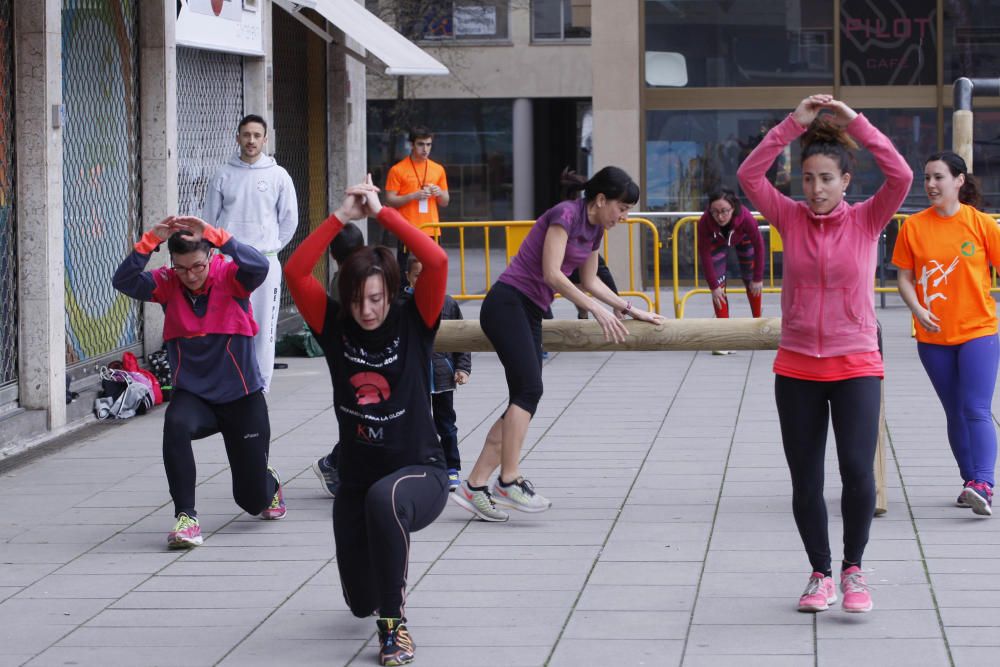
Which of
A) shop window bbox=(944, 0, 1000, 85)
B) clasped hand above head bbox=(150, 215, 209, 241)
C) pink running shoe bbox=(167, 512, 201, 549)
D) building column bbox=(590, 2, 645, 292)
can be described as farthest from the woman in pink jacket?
shop window bbox=(944, 0, 1000, 85)

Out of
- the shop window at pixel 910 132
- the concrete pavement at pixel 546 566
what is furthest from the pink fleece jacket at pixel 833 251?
the shop window at pixel 910 132

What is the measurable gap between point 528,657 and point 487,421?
529cm

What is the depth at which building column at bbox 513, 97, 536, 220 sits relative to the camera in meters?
36.4

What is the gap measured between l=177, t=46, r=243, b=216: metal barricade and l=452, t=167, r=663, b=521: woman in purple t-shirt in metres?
5.93

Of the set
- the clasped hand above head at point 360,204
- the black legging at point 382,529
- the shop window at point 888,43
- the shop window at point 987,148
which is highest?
the shop window at point 888,43

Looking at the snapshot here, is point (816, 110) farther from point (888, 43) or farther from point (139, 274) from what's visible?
point (888, 43)

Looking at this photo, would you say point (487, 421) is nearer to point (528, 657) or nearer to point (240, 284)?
point (240, 284)

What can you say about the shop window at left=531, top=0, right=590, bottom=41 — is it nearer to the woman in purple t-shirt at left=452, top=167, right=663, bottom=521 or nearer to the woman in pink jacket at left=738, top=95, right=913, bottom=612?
the woman in purple t-shirt at left=452, top=167, right=663, bottom=521

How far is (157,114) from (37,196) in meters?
2.30

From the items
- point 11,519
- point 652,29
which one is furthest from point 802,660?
point 652,29

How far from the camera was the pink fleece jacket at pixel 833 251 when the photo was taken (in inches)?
219

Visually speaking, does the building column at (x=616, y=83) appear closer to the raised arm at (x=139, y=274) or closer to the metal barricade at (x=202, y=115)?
the metal barricade at (x=202, y=115)

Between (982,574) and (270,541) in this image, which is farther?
(270,541)

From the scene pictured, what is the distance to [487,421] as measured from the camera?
10477mm
